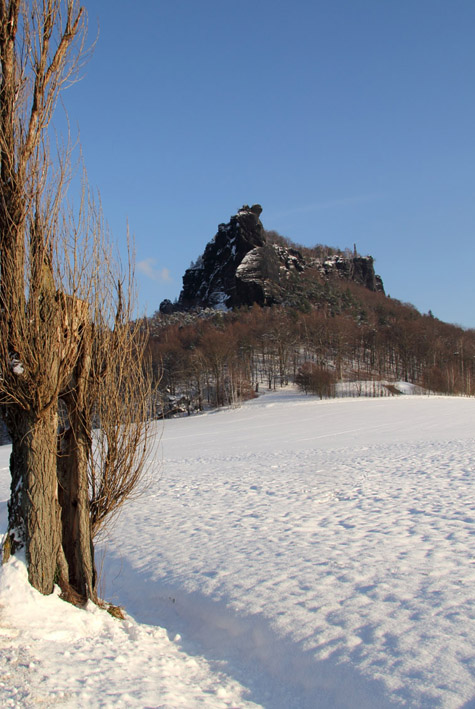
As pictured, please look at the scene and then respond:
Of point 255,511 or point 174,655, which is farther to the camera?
point 255,511

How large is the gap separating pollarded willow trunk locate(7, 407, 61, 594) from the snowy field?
205 mm

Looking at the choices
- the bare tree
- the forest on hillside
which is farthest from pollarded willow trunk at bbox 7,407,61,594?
the forest on hillside

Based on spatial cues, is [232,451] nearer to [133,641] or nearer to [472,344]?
[133,641]

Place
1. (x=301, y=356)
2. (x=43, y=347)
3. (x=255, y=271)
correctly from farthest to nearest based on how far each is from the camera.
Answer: (x=255, y=271) < (x=301, y=356) < (x=43, y=347)

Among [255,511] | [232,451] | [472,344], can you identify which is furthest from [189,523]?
[472,344]

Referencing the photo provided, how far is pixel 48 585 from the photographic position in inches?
186

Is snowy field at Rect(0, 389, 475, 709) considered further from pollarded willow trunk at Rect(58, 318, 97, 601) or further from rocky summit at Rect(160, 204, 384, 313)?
rocky summit at Rect(160, 204, 384, 313)

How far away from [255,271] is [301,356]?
53075 mm

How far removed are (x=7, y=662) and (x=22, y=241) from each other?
11.6 ft

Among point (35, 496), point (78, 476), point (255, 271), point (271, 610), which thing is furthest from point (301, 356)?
point (35, 496)

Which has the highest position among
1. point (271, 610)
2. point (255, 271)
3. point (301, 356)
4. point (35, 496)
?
point (255, 271)

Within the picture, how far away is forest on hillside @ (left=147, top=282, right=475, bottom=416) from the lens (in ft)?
211

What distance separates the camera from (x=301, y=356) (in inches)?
3415

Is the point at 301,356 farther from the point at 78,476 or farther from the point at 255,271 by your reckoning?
the point at 78,476
